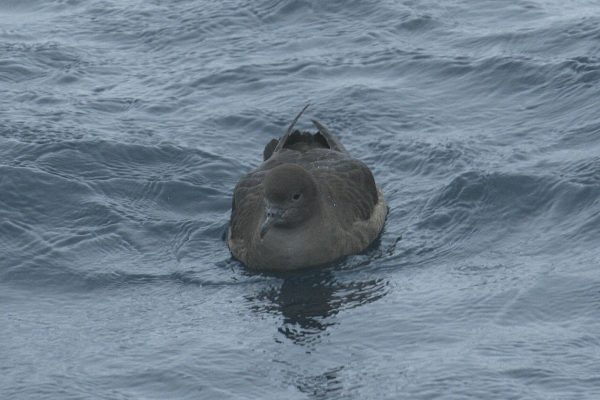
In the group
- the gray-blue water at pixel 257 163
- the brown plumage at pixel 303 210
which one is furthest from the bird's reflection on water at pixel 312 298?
the brown plumage at pixel 303 210

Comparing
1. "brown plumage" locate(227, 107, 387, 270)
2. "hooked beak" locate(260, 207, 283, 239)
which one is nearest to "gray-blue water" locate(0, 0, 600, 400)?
"brown plumage" locate(227, 107, 387, 270)

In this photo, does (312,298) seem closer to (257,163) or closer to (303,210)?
(303,210)

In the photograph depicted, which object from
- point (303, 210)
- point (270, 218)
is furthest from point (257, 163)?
point (270, 218)

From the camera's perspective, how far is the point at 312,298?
1391 cm

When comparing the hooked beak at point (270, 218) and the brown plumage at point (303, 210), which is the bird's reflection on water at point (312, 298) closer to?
the brown plumage at point (303, 210)

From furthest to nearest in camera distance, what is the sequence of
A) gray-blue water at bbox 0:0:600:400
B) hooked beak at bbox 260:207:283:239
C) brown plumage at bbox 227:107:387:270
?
brown plumage at bbox 227:107:387:270 → hooked beak at bbox 260:207:283:239 → gray-blue water at bbox 0:0:600:400

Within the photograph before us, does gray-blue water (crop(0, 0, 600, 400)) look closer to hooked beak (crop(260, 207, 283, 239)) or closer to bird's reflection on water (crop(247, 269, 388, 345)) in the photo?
bird's reflection on water (crop(247, 269, 388, 345))

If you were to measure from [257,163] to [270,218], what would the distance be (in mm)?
3055

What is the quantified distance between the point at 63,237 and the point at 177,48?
620 centimetres

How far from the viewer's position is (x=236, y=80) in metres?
19.8

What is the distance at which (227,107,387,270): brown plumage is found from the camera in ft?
47.9

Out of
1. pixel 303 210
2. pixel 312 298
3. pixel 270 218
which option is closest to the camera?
pixel 312 298

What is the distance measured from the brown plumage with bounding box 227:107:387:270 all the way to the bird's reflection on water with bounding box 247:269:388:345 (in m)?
0.27

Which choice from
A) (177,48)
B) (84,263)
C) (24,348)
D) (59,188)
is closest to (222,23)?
(177,48)
